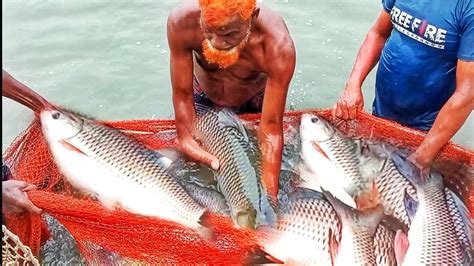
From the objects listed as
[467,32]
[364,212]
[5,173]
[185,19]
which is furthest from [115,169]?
[467,32]

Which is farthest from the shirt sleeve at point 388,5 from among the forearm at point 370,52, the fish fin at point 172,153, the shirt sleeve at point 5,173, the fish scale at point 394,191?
the shirt sleeve at point 5,173

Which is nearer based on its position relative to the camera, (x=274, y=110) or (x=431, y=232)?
(x=431, y=232)

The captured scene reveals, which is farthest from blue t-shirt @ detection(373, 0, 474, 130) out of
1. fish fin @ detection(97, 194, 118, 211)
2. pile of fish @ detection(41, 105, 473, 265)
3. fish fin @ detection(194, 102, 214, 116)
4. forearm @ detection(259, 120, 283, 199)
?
fish fin @ detection(97, 194, 118, 211)

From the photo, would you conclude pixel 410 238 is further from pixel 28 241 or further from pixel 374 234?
pixel 28 241

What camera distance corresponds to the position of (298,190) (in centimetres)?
365

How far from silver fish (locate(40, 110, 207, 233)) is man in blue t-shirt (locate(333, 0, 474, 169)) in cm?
136

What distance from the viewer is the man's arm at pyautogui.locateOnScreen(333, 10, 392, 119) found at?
4238 millimetres

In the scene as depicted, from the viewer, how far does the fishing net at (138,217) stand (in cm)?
325

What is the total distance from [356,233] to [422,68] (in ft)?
4.51

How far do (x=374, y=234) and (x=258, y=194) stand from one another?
2.17ft

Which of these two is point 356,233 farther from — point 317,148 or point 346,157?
point 317,148

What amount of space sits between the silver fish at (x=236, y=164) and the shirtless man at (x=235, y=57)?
6 cm

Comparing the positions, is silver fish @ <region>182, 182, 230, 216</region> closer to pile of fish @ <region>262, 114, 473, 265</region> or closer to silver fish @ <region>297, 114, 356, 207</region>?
pile of fish @ <region>262, 114, 473, 265</region>

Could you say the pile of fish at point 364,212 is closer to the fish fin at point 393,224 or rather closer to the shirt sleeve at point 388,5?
the fish fin at point 393,224
